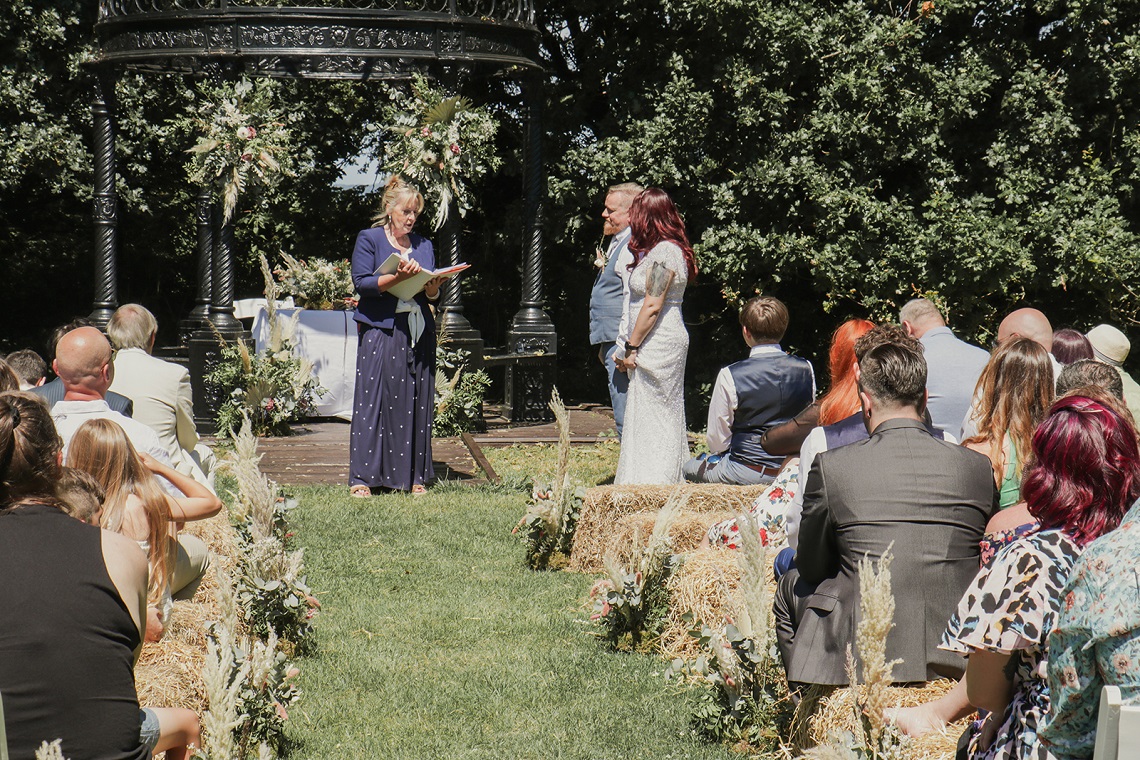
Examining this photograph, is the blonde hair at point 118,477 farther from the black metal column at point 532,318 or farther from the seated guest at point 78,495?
the black metal column at point 532,318

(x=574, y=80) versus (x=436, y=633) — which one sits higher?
(x=574, y=80)

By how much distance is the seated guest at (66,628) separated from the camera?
10.2ft

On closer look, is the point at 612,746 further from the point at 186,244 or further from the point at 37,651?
the point at 186,244

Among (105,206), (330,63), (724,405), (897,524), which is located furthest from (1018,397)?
(105,206)

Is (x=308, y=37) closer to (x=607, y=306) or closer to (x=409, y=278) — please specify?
(x=409, y=278)

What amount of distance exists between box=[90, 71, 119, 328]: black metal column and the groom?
19.1ft

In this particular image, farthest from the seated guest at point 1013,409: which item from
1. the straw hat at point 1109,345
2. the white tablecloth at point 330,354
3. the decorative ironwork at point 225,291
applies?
the white tablecloth at point 330,354

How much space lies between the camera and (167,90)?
17141 millimetres

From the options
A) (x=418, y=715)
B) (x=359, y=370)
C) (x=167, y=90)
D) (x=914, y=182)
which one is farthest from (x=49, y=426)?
(x=167, y=90)

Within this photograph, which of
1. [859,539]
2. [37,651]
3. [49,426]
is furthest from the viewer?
[859,539]

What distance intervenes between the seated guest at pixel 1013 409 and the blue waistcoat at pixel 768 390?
1928mm

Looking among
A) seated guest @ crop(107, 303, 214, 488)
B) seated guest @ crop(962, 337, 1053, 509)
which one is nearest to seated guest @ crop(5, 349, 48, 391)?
seated guest @ crop(107, 303, 214, 488)

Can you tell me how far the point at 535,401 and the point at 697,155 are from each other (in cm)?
368

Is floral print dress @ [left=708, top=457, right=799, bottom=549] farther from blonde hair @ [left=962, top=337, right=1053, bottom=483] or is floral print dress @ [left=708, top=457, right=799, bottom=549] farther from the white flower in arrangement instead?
the white flower in arrangement
